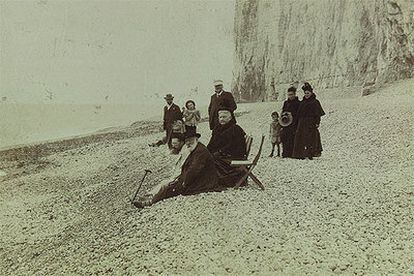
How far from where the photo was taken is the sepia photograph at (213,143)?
377 centimetres

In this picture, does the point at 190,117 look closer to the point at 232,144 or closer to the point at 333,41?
the point at 232,144

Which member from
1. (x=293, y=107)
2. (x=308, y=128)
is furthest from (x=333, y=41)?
(x=308, y=128)

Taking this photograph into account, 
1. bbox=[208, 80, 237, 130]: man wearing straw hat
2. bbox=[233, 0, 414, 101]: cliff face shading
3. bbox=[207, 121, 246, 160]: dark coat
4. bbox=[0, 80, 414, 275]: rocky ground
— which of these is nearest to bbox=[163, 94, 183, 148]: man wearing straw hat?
bbox=[0, 80, 414, 275]: rocky ground

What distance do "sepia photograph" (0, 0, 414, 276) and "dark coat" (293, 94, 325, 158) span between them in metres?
0.02

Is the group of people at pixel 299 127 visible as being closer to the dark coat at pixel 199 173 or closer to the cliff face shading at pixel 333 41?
the dark coat at pixel 199 173

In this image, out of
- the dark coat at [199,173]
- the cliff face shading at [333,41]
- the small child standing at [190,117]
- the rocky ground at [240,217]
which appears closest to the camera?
the rocky ground at [240,217]

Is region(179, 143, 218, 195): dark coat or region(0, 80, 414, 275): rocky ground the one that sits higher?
region(179, 143, 218, 195): dark coat

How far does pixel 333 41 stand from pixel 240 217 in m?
4.95

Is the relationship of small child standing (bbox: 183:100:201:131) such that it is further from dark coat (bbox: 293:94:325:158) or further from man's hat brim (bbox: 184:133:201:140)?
dark coat (bbox: 293:94:325:158)

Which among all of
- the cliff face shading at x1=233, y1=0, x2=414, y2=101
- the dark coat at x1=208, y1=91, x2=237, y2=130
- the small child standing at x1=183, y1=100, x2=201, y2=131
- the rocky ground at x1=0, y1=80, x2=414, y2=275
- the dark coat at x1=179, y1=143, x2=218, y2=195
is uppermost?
the cliff face shading at x1=233, y1=0, x2=414, y2=101

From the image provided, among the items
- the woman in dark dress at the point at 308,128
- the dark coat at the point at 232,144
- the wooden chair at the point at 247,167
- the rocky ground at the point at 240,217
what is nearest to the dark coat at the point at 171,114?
the rocky ground at the point at 240,217

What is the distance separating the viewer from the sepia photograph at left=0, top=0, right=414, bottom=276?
3773 mm

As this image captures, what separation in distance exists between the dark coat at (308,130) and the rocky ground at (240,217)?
0.61 ft

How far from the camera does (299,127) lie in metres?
5.73
